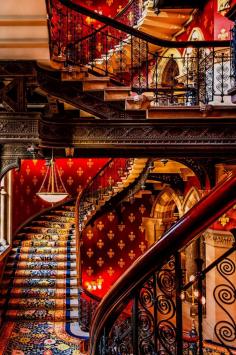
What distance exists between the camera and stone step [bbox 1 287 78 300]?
795 centimetres

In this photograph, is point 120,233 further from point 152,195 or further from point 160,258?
point 160,258

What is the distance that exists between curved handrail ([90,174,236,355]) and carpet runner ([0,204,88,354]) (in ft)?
15.4

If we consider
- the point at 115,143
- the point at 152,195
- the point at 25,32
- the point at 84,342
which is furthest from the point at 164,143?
the point at 152,195

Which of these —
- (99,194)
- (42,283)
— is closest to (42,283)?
(42,283)

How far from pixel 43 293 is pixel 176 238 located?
7.05 meters

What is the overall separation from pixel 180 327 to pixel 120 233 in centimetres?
1116

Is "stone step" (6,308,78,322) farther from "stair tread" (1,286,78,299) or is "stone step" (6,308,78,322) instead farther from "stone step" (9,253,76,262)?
"stone step" (9,253,76,262)

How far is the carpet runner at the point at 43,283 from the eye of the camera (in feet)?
23.6

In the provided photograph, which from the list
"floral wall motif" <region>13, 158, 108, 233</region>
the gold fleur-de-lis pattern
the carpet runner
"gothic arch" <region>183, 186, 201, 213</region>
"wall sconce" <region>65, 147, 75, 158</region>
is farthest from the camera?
the gold fleur-de-lis pattern

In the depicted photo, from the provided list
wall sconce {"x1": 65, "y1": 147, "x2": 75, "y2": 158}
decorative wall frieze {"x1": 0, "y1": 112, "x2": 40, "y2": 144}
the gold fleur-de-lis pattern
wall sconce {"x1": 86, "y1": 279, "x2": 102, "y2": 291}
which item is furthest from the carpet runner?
decorative wall frieze {"x1": 0, "y1": 112, "x2": 40, "y2": 144}

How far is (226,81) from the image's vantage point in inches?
260

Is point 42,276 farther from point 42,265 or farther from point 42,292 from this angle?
point 42,292

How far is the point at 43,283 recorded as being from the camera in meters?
8.31

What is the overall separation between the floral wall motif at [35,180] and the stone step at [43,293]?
3900 millimetres
